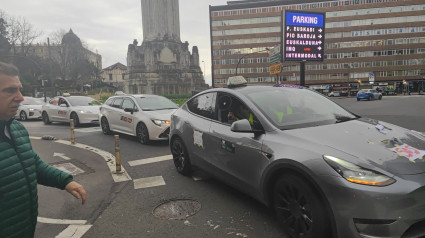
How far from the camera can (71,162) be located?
6.84m

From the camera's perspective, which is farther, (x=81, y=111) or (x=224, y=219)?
(x=81, y=111)

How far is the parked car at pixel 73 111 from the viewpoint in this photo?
1290cm

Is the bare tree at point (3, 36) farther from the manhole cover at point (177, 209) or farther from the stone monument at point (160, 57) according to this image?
the manhole cover at point (177, 209)

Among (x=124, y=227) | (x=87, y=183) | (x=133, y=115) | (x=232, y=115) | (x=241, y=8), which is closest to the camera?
(x=124, y=227)

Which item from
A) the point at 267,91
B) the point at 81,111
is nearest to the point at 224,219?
the point at 267,91

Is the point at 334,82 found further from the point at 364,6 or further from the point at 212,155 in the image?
the point at 212,155

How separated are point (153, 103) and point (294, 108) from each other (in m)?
6.61

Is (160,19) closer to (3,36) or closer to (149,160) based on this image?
(149,160)

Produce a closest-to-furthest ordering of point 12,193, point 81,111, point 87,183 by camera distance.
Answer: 1. point 12,193
2. point 87,183
3. point 81,111

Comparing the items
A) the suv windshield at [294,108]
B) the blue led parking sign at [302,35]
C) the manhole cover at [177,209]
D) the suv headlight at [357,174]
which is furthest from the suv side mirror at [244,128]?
the blue led parking sign at [302,35]

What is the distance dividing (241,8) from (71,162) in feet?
293

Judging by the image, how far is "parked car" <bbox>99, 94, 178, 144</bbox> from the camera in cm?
848

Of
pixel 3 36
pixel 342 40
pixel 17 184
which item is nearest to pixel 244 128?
pixel 17 184

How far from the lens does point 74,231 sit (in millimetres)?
3438
